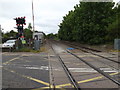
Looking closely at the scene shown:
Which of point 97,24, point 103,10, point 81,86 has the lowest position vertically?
point 81,86

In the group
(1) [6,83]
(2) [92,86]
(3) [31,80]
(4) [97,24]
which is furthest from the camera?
(4) [97,24]

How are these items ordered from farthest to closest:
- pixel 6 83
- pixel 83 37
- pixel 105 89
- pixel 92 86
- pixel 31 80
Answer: pixel 83 37 < pixel 31 80 < pixel 6 83 < pixel 92 86 < pixel 105 89

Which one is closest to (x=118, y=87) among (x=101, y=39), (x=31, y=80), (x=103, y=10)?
(x=31, y=80)

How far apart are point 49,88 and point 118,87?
2.10 metres

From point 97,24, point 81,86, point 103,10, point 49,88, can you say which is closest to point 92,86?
point 81,86

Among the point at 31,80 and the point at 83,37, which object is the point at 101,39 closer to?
the point at 83,37

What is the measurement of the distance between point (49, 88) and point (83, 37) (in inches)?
1112

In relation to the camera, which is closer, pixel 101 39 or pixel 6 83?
pixel 6 83

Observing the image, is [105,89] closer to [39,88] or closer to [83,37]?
[39,88]

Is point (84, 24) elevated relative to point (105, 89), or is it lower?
elevated

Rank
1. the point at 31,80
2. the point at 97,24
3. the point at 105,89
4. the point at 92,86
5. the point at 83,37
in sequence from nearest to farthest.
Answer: the point at 105,89
the point at 92,86
the point at 31,80
the point at 97,24
the point at 83,37

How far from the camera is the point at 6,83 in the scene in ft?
18.0

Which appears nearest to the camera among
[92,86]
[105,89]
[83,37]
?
[105,89]

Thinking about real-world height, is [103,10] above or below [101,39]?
above
